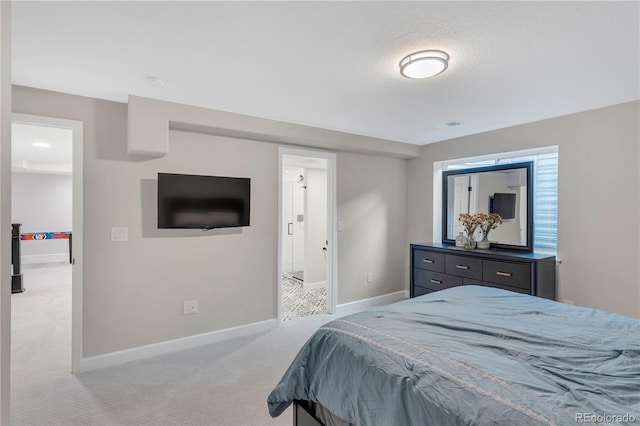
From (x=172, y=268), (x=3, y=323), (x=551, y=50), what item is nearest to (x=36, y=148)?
(x=172, y=268)

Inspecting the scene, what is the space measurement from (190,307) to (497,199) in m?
3.70

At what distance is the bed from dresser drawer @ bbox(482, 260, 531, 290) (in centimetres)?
113

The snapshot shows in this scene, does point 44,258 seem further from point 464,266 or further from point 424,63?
point 424,63

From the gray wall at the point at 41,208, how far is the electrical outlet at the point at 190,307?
749 cm

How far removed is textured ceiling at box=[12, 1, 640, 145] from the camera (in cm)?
158

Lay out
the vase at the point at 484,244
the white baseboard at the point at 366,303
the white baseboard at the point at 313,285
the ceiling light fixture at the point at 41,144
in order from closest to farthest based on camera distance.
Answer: the vase at the point at 484,244 → the white baseboard at the point at 366,303 → the ceiling light fixture at the point at 41,144 → the white baseboard at the point at 313,285

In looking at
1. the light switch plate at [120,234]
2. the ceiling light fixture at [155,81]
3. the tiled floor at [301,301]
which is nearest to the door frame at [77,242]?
the light switch plate at [120,234]

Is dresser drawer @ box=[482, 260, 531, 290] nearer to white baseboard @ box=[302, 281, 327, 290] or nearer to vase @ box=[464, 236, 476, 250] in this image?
vase @ box=[464, 236, 476, 250]

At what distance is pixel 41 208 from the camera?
323 inches

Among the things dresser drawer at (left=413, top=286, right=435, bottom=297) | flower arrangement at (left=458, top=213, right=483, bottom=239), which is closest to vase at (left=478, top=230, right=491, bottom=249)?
flower arrangement at (left=458, top=213, right=483, bottom=239)

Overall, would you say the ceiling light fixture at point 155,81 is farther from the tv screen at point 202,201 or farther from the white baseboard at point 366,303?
the white baseboard at point 366,303

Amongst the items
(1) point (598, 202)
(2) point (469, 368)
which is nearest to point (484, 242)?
(1) point (598, 202)

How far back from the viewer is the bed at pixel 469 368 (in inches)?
41.4

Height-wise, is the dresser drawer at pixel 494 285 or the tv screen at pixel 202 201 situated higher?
the tv screen at pixel 202 201
